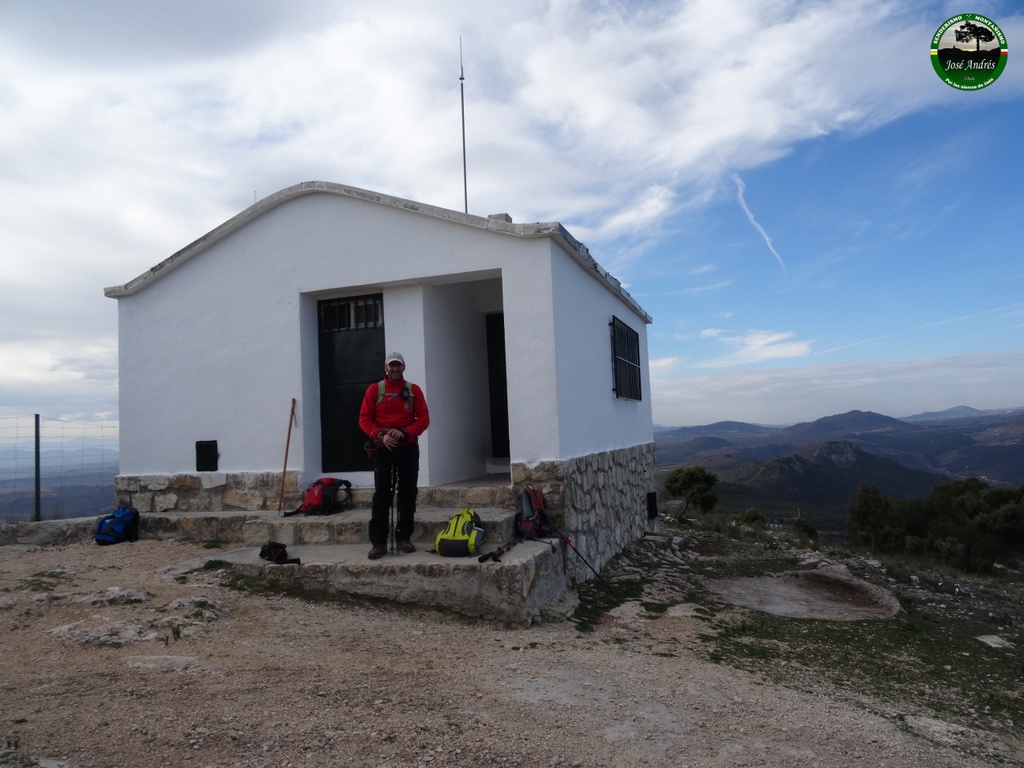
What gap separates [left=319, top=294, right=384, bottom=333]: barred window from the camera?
809 centimetres

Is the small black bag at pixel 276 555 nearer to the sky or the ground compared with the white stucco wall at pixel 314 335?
nearer to the ground

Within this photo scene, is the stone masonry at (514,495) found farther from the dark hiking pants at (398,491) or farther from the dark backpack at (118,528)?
the dark hiking pants at (398,491)

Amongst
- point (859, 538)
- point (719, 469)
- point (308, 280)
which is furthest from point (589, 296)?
point (719, 469)

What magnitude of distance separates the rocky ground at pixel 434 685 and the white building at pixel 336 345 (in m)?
1.74

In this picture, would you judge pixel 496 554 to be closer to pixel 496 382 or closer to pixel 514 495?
pixel 514 495

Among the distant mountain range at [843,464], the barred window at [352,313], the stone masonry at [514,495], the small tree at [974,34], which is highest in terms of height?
the small tree at [974,34]

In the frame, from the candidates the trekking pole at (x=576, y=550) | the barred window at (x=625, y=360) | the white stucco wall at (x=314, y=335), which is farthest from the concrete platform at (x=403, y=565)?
the barred window at (x=625, y=360)

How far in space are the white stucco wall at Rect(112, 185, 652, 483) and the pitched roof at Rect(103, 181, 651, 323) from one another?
0.22ft

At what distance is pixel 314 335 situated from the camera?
8.25 metres

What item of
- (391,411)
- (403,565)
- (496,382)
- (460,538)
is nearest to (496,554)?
(460,538)

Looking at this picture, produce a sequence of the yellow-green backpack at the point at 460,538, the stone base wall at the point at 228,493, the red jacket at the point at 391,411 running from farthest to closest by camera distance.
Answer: the stone base wall at the point at 228,493 → the red jacket at the point at 391,411 → the yellow-green backpack at the point at 460,538

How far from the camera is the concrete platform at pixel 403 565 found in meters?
5.51

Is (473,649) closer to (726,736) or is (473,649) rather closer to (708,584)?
(726,736)

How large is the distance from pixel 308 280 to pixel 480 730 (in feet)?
18.7
